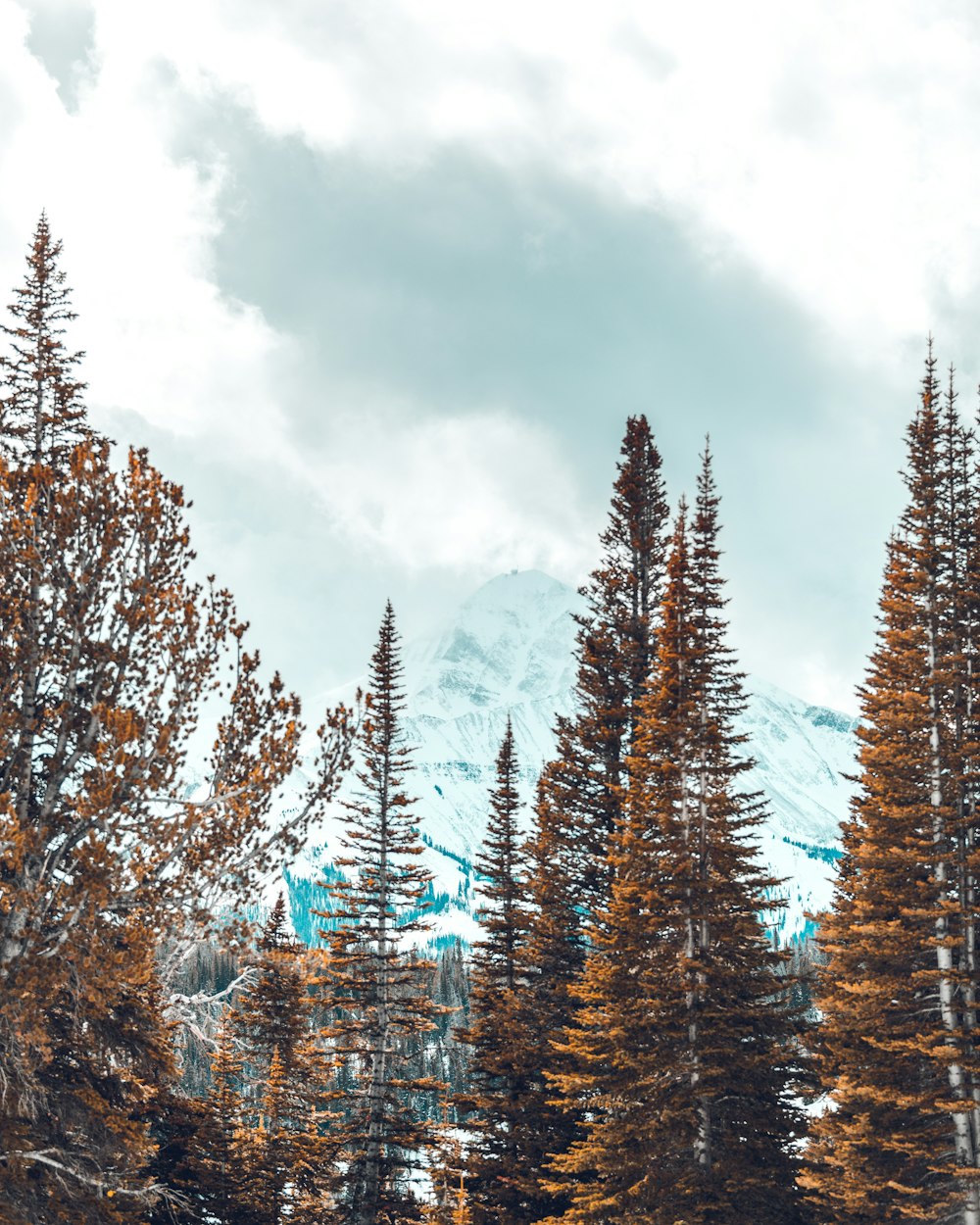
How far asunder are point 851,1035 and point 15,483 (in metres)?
19.3

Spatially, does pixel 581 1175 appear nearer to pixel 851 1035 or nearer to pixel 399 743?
pixel 851 1035

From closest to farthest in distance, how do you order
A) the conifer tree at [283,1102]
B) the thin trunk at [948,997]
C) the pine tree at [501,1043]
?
the thin trunk at [948,997], the pine tree at [501,1043], the conifer tree at [283,1102]

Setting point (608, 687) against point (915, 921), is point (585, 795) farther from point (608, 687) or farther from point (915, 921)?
point (915, 921)

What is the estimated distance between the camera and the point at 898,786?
2011 cm

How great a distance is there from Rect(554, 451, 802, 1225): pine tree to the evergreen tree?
8.70 ft

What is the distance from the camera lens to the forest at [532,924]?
1132 cm

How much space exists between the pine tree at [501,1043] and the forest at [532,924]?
0.11m

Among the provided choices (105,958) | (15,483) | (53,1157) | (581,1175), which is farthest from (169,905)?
(581,1175)

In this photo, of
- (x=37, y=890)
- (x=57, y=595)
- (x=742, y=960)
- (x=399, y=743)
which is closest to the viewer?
(x=37, y=890)

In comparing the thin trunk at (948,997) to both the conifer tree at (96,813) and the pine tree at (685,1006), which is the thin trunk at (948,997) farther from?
the conifer tree at (96,813)

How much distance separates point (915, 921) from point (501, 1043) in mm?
11044

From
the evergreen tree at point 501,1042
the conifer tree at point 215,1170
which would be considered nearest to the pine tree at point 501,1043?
the evergreen tree at point 501,1042

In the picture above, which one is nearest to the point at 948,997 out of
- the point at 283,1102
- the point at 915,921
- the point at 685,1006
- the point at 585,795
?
the point at 915,921

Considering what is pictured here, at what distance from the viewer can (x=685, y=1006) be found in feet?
61.6
